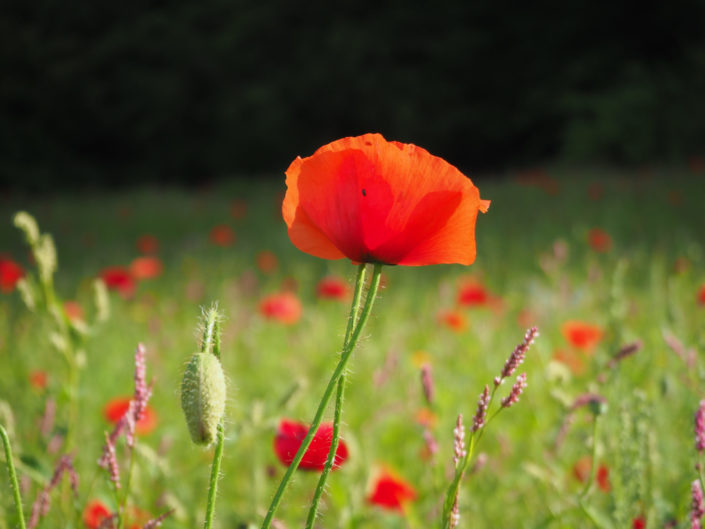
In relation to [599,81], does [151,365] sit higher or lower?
lower

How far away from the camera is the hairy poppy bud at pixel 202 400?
40cm

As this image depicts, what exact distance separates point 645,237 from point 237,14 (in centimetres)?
1077

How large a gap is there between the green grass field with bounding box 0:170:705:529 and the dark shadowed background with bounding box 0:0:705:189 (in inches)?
274

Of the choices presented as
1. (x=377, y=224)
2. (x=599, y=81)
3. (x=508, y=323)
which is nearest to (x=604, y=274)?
(x=508, y=323)

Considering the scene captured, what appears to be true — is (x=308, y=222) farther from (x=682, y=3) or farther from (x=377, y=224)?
(x=682, y=3)

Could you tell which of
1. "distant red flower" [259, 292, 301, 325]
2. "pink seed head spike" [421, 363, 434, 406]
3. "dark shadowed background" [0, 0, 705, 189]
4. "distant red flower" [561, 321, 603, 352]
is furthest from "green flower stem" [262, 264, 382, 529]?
"dark shadowed background" [0, 0, 705, 189]

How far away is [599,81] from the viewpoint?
34.7ft

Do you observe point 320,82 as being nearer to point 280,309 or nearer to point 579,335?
point 280,309

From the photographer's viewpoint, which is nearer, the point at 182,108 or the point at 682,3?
the point at 682,3

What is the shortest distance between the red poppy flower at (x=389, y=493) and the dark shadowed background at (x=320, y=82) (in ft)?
29.6

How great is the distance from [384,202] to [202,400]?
162 millimetres

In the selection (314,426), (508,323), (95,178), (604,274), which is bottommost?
(314,426)

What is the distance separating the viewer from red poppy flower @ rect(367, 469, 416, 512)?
938 millimetres

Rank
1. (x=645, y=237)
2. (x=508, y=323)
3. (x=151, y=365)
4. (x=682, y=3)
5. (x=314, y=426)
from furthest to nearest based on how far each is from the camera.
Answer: (x=682, y=3), (x=645, y=237), (x=508, y=323), (x=151, y=365), (x=314, y=426)
